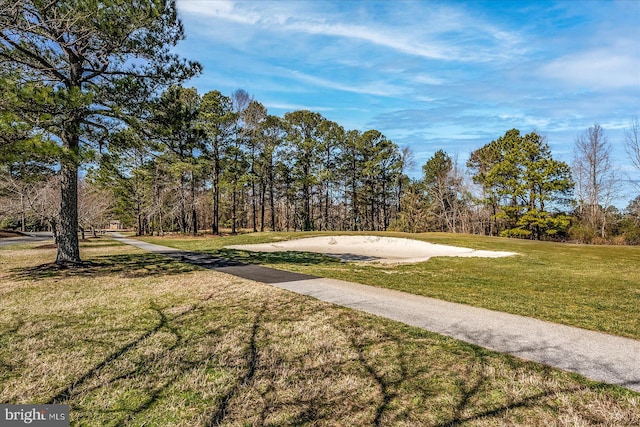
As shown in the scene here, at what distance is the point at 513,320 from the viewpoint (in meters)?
4.69

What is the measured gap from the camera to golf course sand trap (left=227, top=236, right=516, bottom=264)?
1618 centimetres

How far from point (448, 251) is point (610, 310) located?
11.6 meters

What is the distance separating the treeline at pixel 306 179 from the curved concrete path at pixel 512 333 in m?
7.16

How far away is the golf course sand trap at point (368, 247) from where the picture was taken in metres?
16.2

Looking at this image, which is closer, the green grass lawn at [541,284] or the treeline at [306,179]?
the green grass lawn at [541,284]

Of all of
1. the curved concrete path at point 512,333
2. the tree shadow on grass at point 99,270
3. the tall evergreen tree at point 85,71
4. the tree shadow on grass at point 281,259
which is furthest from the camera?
the tree shadow on grass at point 281,259

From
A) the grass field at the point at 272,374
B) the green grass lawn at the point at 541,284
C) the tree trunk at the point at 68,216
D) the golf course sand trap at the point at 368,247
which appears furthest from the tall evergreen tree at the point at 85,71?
the golf course sand trap at the point at 368,247

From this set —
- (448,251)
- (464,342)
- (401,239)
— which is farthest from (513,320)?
(401,239)

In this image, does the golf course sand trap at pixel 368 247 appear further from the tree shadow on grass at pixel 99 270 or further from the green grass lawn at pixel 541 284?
the tree shadow on grass at pixel 99 270

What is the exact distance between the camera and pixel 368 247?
19172 mm

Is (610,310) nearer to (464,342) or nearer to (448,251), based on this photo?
(464,342)

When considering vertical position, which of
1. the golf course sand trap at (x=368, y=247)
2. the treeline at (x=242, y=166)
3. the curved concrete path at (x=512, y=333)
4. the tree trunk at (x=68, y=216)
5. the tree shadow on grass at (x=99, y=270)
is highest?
the treeline at (x=242, y=166)

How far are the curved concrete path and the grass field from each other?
0.31 m

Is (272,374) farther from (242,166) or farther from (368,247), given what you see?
(242,166)
